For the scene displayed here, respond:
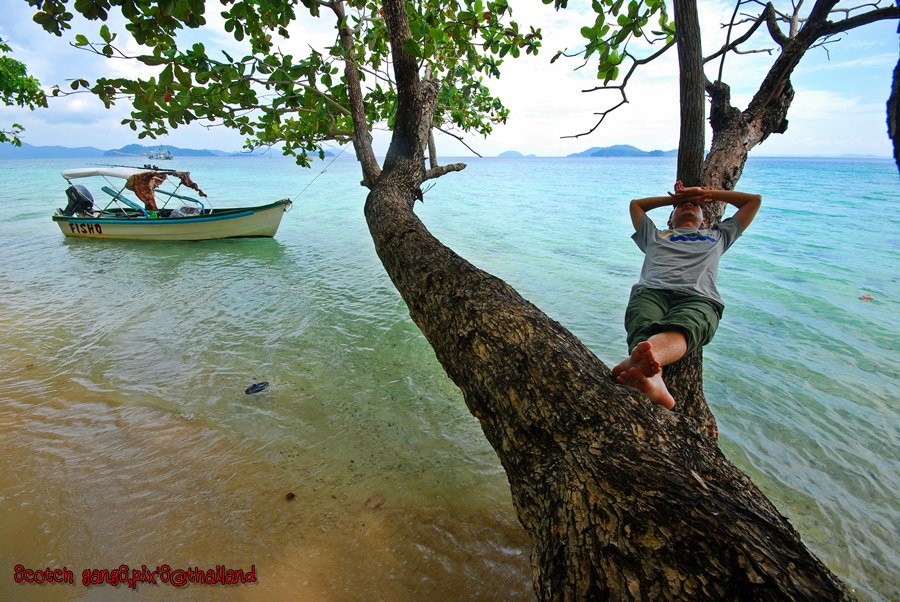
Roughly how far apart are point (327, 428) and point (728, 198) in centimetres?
391

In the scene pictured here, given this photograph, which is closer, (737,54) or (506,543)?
(506,543)

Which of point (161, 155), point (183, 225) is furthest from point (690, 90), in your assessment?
point (161, 155)

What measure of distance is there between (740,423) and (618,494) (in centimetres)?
410

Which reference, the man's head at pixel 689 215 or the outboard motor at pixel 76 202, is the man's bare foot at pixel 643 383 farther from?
the outboard motor at pixel 76 202

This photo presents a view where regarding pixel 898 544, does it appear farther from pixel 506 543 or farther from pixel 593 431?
pixel 593 431

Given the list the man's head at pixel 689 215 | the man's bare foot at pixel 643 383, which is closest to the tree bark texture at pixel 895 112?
the man's bare foot at pixel 643 383

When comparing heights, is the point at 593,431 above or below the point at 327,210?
above

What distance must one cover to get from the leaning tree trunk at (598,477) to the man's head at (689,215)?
1688 mm

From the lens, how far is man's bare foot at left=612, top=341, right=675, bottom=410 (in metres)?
2.03

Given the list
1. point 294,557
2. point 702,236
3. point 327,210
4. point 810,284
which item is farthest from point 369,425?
point 327,210

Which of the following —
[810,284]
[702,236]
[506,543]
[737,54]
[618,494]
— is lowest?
[810,284]

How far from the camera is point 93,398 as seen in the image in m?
4.35

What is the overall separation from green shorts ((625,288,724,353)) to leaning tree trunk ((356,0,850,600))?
2.38 ft

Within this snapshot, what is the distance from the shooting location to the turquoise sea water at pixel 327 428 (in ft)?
8.45
